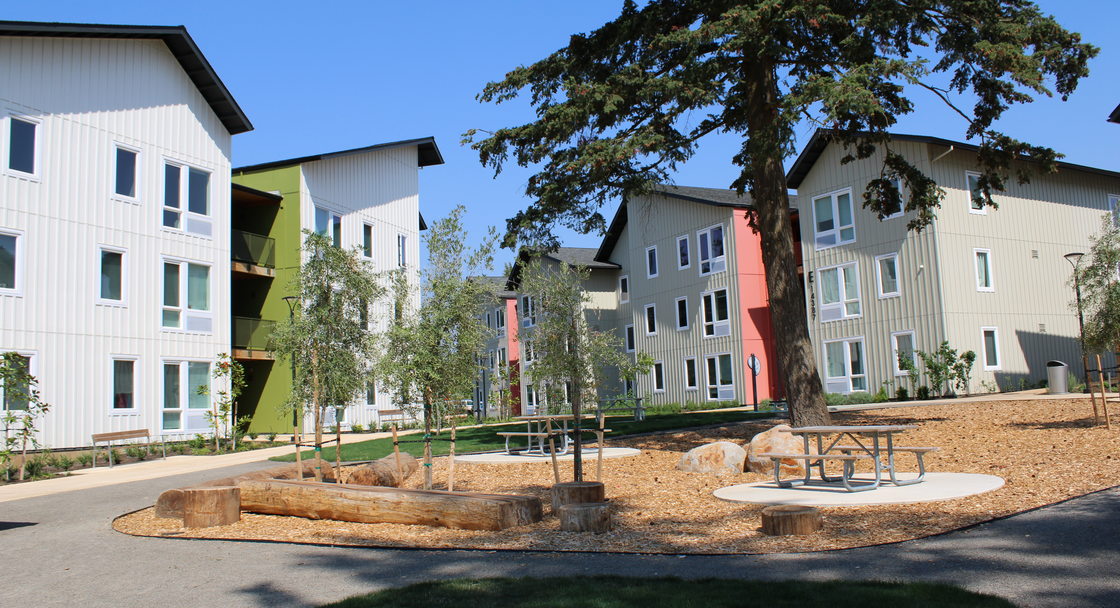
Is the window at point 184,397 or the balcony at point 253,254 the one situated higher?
the balcony at point 253,254

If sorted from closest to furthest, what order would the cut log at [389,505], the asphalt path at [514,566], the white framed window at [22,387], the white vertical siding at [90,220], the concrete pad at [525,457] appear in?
the asphalt path at [514,566] < the cut log at [389,505] < the concrete pad at [525,457] < the white framed window at [22,387] < the white vertical siding at [90,220]

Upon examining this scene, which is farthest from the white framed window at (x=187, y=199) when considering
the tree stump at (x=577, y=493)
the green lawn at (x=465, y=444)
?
the tree stump at (x=577, y=493)

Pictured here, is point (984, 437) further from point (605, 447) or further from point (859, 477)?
point (605, 447)

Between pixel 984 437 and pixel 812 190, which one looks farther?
pixel 812 190

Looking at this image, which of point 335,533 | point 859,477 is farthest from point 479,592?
point 859,477

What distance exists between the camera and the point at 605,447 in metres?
17.4

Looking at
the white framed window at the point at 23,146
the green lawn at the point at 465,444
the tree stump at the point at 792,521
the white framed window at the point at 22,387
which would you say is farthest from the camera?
the white framed window at the point at 23,146

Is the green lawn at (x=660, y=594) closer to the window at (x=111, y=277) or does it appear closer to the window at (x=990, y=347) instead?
the window at (x=111, y=277)

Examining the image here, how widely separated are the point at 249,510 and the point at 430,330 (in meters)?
A: 3.22

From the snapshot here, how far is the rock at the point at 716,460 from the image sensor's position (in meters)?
12.9

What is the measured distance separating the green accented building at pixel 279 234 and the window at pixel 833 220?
16.0 meters

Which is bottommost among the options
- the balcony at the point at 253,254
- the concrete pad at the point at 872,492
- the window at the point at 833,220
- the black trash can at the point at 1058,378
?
the concrete pad at the point at 872,492

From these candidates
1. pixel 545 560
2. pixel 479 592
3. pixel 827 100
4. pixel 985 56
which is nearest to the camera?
pixel 479 592

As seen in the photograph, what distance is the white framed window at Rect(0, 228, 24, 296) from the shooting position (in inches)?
740
